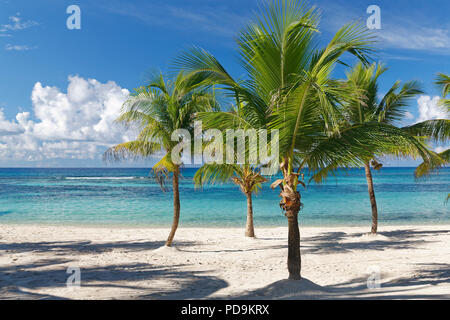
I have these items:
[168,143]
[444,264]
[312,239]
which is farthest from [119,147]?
[444,264]

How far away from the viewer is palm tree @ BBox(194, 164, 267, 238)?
32.6 ft

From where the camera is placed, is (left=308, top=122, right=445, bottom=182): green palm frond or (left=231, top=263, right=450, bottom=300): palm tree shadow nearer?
(left=308, top=122, right=445, bottom=182): green palm frond

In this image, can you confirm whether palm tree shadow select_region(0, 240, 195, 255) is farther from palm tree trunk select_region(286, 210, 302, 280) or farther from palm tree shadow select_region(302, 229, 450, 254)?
palm tree trunk select_region(286, 210, 302, 280)

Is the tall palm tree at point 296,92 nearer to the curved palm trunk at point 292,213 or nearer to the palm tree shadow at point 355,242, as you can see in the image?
the curved palm trunk at point 292,213

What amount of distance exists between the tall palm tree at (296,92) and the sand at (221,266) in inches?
59.5

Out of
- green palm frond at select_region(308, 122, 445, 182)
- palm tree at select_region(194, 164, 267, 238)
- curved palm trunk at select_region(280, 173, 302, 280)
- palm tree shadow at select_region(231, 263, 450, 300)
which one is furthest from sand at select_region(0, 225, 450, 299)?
green palm frond at select_region(308, 122, 445, 182)

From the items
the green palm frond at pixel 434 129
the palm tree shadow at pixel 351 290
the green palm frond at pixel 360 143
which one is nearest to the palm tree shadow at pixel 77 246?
the palm tree shadow at pixel 351 290

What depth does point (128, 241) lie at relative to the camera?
39.2 feet

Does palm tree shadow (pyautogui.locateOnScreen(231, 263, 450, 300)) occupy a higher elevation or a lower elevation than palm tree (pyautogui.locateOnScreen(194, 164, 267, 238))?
lower

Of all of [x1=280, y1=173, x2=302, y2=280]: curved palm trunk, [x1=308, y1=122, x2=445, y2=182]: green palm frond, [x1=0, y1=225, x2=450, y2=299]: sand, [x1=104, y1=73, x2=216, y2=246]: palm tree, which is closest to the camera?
[x1=308, y1=122, x2=445, y2=182]: green palm frond

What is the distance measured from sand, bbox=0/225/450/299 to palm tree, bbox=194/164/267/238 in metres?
1.93

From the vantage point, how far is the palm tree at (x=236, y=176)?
9938 millimetres

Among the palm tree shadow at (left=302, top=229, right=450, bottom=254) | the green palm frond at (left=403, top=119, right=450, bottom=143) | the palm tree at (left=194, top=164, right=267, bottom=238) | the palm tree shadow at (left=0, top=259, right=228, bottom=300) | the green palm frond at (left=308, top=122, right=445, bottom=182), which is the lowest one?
the palm tree shadow at (left=302, top=229, right=450, bottom=254)
